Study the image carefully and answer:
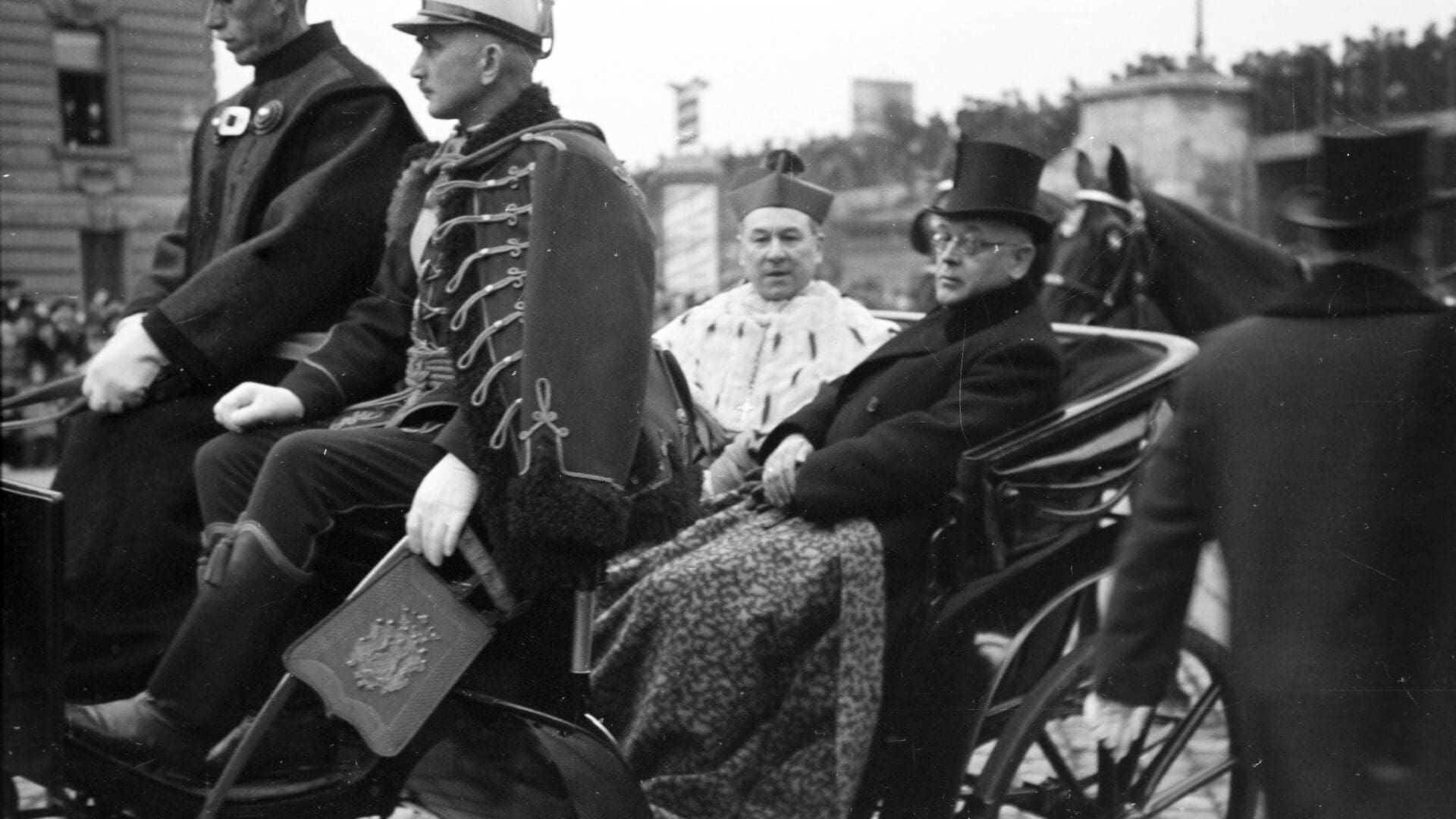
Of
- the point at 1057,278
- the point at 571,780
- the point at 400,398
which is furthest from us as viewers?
the point at 1057,278

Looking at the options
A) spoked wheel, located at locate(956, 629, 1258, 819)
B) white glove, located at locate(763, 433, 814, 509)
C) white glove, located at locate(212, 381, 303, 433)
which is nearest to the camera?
white glove, located at locate(212, 381, 303, 433)

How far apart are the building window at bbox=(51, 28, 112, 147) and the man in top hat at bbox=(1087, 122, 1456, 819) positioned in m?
3.02

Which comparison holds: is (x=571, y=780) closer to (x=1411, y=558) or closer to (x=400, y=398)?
(x=400, y=398)

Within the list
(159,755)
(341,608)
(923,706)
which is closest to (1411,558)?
(923,706)

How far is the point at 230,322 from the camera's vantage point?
3172 millimetres

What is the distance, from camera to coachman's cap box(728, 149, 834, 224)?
13.6ft

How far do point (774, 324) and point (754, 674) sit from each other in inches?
49.1

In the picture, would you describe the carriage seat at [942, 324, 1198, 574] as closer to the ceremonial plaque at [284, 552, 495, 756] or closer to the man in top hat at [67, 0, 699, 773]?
the man in top hat at [67, 0, 699, 773]

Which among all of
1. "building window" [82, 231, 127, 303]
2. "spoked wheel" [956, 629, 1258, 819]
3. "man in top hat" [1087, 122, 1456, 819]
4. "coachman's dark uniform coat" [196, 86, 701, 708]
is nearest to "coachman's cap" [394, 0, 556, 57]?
"coachman's dark uniform coat" [196, 86, 701, 708]

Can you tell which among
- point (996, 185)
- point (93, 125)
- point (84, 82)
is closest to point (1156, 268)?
point (996, 185)

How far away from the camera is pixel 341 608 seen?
2721mm

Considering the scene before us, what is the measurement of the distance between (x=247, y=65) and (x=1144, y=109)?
118 inches

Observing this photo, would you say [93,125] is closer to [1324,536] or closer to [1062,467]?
[1062,467]

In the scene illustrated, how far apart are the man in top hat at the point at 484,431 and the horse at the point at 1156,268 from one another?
258cm
